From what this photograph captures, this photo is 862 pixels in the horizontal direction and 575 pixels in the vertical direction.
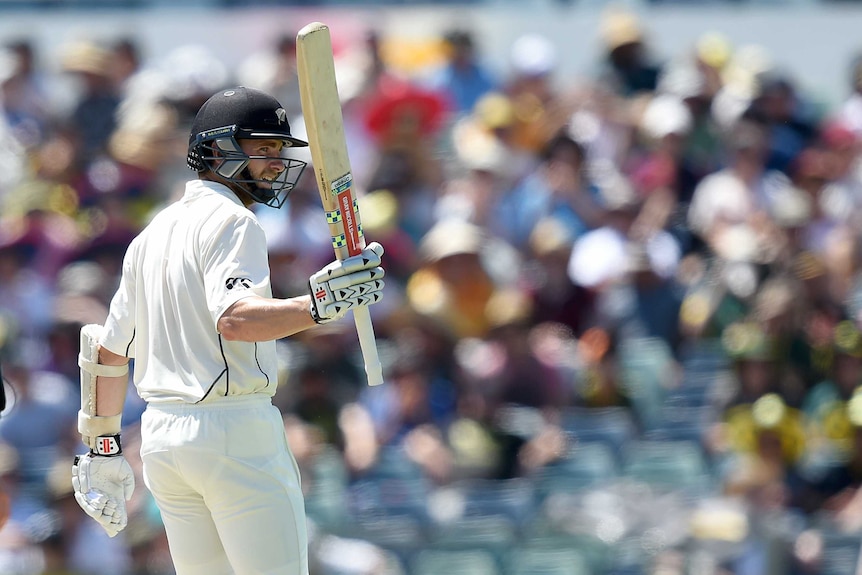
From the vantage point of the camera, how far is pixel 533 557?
6.77 metres

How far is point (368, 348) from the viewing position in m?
3.95

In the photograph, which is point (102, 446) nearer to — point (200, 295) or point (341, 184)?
point (200, 295)

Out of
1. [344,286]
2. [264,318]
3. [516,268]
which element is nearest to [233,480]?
[264,318]

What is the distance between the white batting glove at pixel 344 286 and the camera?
362cm

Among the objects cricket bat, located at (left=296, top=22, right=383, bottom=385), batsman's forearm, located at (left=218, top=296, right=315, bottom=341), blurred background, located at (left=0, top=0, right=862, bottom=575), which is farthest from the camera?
blurred background, located at (left=0, top=0, right=862, bottom=575)

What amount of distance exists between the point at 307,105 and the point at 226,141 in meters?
0.25

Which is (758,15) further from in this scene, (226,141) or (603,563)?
(226,141)

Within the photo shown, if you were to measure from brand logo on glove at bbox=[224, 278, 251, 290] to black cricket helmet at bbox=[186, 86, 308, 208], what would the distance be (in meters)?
0.40

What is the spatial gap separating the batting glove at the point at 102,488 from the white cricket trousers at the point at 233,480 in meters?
0.39

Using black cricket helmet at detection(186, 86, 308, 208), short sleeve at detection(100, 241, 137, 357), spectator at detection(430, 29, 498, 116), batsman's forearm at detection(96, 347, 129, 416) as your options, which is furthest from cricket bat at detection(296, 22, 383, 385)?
spectator at detection(430, 29, 498, 116)

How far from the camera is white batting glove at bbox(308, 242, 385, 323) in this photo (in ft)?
11.9

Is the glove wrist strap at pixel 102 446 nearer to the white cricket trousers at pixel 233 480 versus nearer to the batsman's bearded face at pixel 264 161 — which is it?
the white cricket trousers at pixel 233 480

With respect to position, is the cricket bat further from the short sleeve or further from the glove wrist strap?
the glove wrist strap

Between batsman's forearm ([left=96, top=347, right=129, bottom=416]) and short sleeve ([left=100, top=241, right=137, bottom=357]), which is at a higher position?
short sleeve ([left=100, top=241, right=137, bottom=357])
